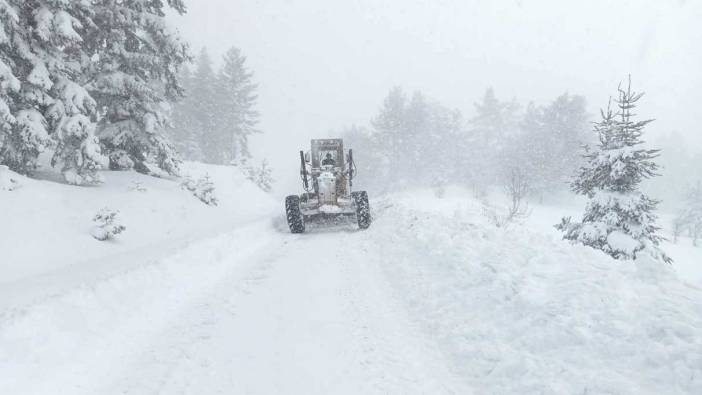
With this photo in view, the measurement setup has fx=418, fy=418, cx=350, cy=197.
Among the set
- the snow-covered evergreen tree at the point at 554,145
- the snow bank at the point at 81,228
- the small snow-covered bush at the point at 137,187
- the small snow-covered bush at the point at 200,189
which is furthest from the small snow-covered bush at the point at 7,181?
the snow-covered evergreen tree at the point at 554,145

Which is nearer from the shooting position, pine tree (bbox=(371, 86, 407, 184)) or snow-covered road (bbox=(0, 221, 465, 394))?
snow-covered road (bbox=(0, 221, 465, 394))

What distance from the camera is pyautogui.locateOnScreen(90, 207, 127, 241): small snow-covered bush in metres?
9.49

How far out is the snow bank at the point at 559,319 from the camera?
11.1ft

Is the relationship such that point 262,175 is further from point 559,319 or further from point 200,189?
point 559,319

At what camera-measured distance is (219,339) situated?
485 centimetres

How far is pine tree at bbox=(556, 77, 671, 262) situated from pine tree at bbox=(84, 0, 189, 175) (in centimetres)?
1326

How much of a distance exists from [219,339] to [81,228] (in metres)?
6.83

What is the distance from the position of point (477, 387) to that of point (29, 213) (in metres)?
9.86

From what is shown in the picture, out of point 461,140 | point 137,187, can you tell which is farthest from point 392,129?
point 137,187

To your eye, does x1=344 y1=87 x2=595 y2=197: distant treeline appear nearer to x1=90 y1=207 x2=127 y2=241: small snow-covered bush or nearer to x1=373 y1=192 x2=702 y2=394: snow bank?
x1=373 y1=192 x2=702 y2=394: snow bank

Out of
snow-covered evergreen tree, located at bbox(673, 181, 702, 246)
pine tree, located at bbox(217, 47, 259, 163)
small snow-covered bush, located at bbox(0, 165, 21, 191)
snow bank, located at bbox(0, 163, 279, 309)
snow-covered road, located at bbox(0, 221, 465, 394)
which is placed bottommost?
snow-covered evergreen tree, located at bbox(673, 181, 702, 246)

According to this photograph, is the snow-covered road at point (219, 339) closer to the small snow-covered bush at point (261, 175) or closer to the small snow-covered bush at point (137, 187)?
the small snow-covered bush at point (137, 187)

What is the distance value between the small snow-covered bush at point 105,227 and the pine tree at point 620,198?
11656mm

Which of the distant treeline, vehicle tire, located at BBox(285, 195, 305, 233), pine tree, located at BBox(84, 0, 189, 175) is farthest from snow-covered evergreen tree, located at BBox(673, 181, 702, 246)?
pine tree, located at BBox(84, 0, 189, 175)
